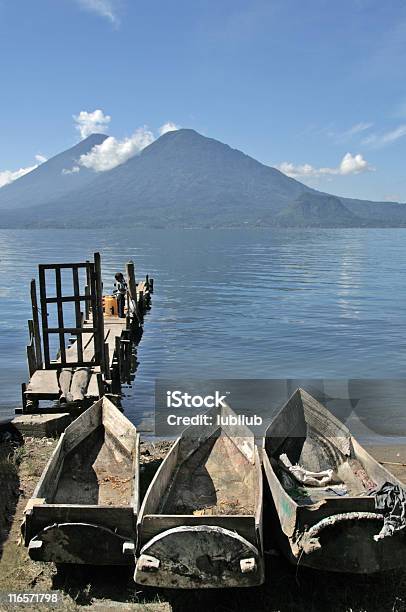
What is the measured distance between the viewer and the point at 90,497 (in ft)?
31.3

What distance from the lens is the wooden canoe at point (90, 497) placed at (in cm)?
755

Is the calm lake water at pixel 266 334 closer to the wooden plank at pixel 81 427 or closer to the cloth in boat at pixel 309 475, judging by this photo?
the wooden plank at pixel 81 427

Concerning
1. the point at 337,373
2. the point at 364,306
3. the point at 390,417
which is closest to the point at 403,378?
the point at 337,373

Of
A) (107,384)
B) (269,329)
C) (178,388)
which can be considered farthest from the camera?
(269,329)

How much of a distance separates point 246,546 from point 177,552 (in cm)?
80

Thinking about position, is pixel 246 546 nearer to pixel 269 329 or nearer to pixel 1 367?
pixel 1 367

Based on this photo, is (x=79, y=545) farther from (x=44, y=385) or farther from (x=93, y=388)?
(x=44, y=385)

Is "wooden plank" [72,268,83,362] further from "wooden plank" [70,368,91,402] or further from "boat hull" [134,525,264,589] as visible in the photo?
"boat hull" [134,525,264,589]

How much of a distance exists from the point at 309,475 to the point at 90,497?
3.52 m

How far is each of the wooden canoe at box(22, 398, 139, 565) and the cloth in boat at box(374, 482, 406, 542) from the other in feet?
10.1

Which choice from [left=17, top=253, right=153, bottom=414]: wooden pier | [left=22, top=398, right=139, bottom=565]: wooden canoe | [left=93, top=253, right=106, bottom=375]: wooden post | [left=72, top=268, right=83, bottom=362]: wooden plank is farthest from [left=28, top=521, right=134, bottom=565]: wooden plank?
[left=72, top=268, right=83, bottom=362]: wooden plank

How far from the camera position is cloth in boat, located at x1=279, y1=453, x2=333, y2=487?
32.1 feet

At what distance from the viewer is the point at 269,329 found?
31422 mm

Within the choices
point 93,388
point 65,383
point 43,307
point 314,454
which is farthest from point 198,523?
point 43,307
